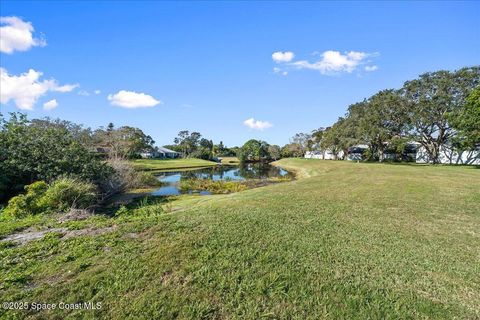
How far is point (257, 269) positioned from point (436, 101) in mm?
35555

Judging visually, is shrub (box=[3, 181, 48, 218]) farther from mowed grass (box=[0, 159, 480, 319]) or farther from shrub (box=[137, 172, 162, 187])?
shrub (box=[137, 172, 162, 187])

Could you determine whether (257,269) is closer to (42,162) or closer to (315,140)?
(42,162)

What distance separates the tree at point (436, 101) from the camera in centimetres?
2825

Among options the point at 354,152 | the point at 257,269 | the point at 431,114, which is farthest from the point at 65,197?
the point at 354,152

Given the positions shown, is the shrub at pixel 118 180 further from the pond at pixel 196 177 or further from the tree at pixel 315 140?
the tree at pixel 315 140

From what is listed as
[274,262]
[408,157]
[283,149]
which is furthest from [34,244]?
[283,149]

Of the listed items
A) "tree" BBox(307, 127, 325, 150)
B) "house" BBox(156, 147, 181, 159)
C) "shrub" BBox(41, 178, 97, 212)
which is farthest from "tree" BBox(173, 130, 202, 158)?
"shrub" BBox(41, 178, 97, 212)

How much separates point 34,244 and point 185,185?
15305 millimetres

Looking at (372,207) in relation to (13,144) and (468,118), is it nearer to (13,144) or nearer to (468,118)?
(13,144)

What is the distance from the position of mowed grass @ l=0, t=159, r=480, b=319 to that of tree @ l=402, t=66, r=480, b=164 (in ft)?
97.3

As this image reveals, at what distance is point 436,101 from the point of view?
29.5m

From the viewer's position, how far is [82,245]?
484 cm

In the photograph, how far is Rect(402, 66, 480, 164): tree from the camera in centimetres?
2825

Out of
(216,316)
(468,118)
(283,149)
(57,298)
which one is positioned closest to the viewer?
(216,316)
